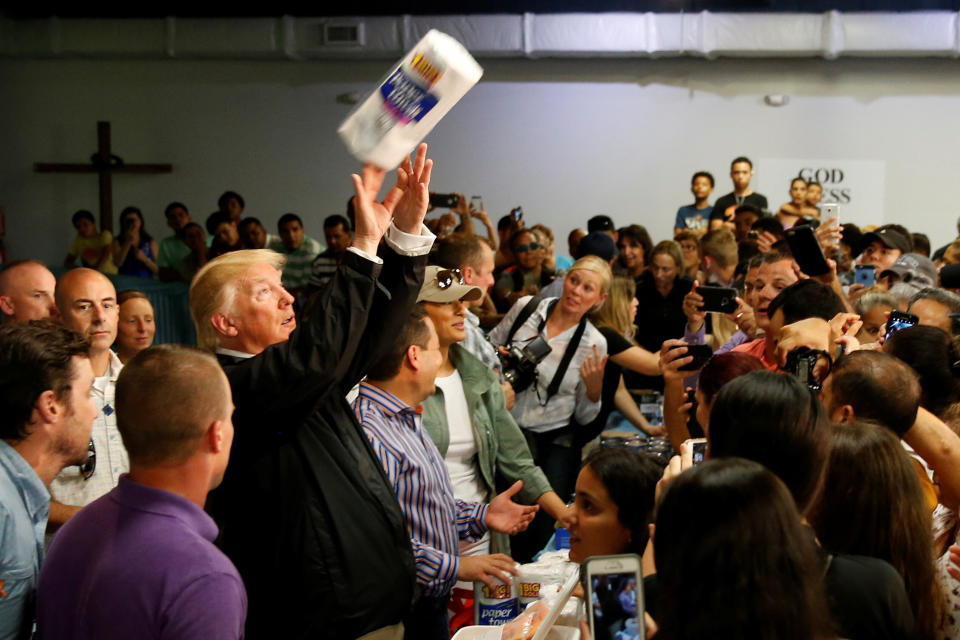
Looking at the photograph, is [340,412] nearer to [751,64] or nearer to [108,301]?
[108,301]

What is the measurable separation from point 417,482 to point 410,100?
1.00 m

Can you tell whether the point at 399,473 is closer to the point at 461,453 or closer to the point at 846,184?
the point at 461,453

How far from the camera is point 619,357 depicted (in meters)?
4.41

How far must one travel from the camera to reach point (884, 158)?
34.1 ft

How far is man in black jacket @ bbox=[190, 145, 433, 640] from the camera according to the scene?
1843 millimetres

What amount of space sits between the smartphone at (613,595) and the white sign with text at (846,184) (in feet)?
31.2

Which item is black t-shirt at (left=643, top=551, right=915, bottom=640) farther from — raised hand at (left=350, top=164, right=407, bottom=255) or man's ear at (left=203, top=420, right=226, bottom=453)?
raised hand at (left=350, top=164, right=407, bottom=255)

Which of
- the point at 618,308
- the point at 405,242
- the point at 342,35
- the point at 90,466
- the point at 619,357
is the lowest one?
the point at 90,466

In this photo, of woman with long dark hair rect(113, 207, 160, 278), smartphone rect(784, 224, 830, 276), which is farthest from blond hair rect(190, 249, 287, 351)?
woman with long dark hair rect(113, 207, 160, 278)

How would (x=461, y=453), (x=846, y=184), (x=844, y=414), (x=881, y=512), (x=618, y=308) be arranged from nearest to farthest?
(x=881, y=512), (x=844, y=414), (x=461, y=453), (x=618, y=308), (x=846, y=184)

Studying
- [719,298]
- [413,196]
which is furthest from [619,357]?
[413,196]

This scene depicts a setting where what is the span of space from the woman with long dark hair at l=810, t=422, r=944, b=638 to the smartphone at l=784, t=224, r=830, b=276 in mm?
1808

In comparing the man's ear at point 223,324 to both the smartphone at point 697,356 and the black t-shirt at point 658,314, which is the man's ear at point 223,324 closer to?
the smartphone at point 697,356

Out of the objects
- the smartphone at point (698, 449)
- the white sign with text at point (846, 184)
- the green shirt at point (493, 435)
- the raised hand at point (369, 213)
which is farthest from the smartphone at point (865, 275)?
the white sign with text at point (846, 184)
